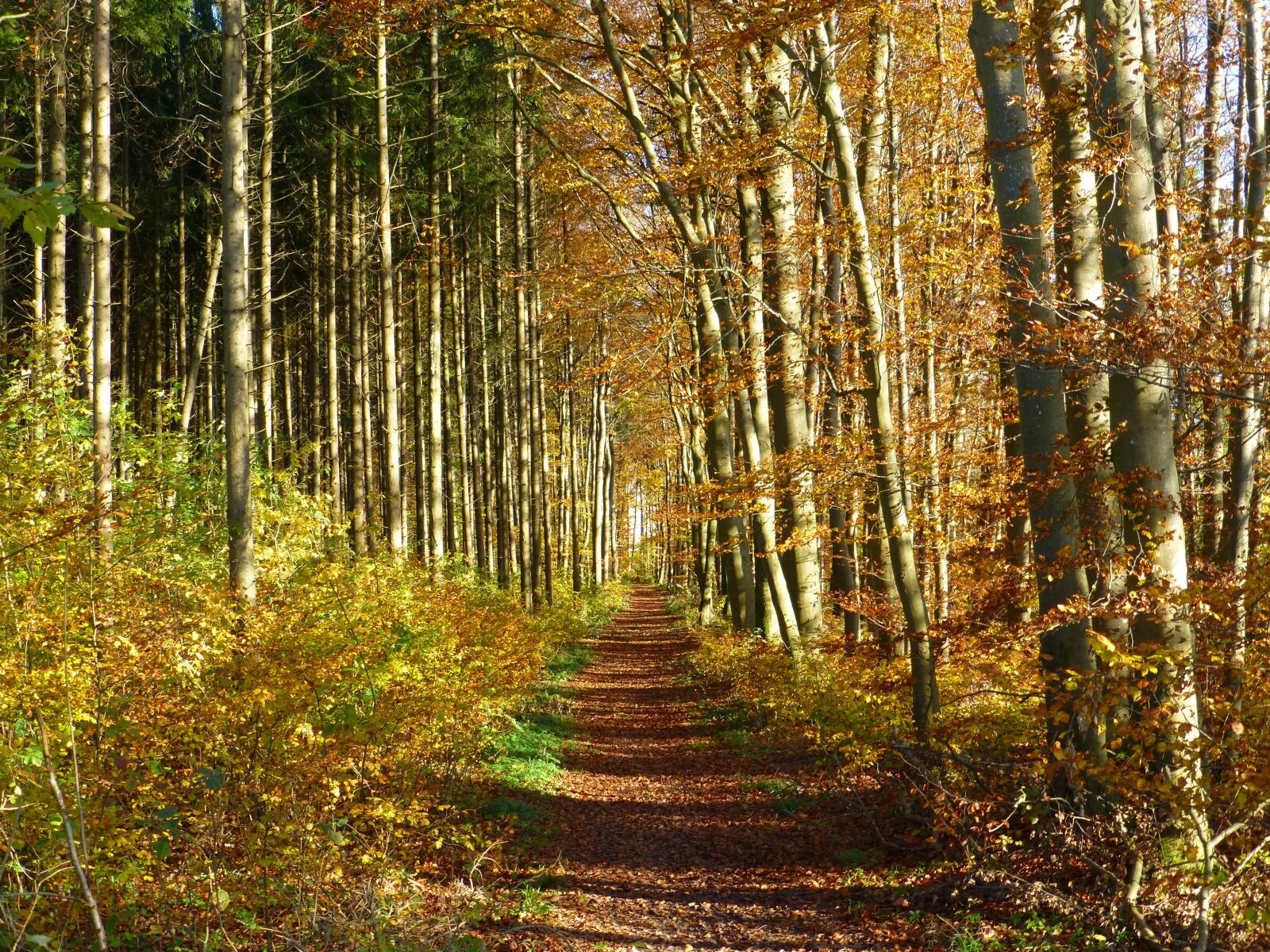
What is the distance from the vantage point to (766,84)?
12.2 metres

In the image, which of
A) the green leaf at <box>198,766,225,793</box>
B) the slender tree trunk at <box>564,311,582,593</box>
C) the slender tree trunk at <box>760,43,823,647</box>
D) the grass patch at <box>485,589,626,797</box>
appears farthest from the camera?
the slender tree trunk at <box>564,311,582,593</box>

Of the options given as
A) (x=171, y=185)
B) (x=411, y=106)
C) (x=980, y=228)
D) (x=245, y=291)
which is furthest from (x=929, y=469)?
(x=171, y=185)

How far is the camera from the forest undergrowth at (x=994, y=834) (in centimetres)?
552

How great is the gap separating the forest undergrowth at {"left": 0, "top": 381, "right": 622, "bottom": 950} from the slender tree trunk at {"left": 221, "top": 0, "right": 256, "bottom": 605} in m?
0.64

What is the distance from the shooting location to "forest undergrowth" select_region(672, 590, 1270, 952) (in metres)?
5.52

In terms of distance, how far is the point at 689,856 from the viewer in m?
8.33

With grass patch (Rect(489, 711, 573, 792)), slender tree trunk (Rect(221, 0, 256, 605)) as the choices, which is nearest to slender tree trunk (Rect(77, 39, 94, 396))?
slender tree trunk (Rect(221, 0, 256, 605))

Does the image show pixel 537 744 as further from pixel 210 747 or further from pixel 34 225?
pixel 34 225

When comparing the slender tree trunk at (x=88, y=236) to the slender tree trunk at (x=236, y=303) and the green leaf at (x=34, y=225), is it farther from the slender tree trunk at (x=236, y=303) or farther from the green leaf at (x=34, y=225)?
the green leaf at (x=34, y=225)

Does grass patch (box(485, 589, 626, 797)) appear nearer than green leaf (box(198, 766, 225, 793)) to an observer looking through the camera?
No

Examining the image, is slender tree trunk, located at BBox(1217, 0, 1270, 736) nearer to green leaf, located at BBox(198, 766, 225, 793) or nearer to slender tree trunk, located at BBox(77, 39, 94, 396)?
green leaf, located at BBox(198, 766, 225, 793)

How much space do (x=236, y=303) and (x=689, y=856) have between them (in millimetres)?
6844

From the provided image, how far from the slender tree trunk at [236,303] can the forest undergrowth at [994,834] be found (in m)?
6.01

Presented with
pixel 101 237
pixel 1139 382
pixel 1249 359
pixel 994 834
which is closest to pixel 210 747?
pixel 994 834
